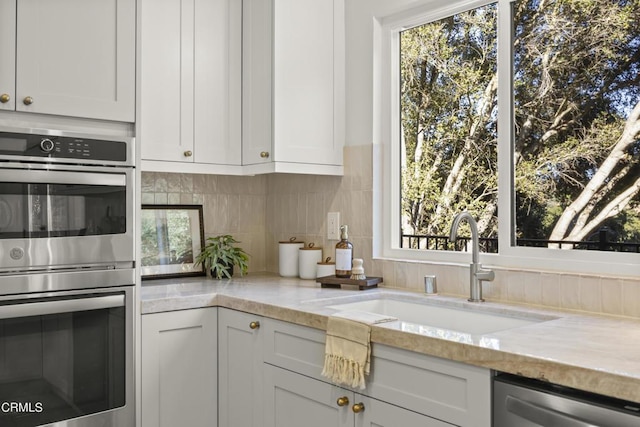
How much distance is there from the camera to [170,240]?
299 centimetres

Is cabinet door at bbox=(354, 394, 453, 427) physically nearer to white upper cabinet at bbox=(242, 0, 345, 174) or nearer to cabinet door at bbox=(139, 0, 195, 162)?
white upper cabinet at bbox=(242, 0, 345, 174)

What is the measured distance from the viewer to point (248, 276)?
311cm

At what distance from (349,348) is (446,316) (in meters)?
0.59

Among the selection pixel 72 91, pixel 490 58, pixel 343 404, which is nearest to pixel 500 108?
pixel 490 58

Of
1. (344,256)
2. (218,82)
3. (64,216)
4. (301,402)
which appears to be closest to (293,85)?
(218,82)

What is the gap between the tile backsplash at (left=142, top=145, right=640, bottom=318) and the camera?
201 cm

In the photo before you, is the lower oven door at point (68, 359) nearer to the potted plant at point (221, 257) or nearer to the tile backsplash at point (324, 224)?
the potted plant at point (221, 257)

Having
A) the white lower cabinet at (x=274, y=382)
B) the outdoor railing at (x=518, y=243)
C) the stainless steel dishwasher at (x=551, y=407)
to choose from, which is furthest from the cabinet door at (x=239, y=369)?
the stainless steel dishwasher at (x=551, y=407)

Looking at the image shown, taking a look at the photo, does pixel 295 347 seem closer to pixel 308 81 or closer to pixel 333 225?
pixel 333 225

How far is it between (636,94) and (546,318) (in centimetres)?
83

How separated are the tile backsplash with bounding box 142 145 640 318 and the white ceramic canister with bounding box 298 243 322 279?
80 millimetres

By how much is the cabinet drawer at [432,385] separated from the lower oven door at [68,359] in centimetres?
100

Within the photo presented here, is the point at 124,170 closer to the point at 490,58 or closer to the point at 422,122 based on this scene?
the point at 422,122

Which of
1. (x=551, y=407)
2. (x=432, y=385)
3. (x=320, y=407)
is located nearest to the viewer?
(x=551, y=407)
